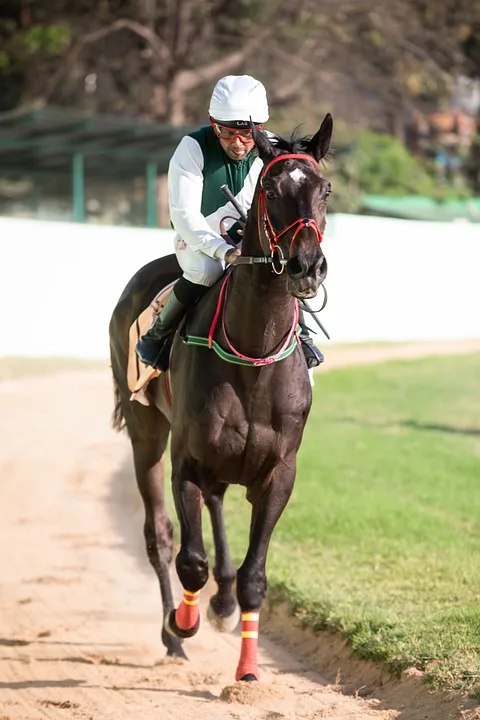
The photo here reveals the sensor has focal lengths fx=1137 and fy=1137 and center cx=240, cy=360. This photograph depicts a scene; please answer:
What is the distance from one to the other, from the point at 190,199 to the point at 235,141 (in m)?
0.38

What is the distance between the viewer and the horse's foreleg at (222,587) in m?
6.62

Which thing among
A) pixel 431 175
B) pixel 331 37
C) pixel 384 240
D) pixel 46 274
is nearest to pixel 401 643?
pixel 46 274

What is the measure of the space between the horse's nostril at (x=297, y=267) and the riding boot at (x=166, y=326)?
1.29 metres

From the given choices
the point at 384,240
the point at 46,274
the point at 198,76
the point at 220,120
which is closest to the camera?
the point at 220,120

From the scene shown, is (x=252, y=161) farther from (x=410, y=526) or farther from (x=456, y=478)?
(x=456, y=478)

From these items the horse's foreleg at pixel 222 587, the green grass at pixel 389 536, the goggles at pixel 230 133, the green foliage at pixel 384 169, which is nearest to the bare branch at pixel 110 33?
the green foliage at pixel 384 169

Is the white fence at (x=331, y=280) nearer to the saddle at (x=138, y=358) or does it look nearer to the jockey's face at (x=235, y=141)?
the saddle at (x=138, y=358)

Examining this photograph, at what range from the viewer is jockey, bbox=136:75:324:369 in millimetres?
5641

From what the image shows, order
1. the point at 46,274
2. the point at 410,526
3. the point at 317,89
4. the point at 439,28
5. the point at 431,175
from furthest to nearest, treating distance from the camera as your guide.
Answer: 1. the point at 431,175
2. the point at 317,89
3. the point at 439,28
4. the point at 46,274
5. the point at 410,526

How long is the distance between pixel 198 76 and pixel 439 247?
11.8 m

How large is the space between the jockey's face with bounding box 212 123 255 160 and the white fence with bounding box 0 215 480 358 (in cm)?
1398

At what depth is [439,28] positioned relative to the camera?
37.6 metres

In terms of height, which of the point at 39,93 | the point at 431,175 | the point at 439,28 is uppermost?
the point at 439,28

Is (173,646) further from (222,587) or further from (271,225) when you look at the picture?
(271,225)
